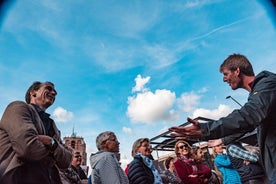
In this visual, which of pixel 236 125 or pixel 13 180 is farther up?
pixel 236 125

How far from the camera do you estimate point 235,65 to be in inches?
91.5

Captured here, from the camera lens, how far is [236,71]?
231cm

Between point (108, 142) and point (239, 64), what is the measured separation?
2434 mm

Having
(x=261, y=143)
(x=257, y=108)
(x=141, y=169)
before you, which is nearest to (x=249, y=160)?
(x=141, y=169)

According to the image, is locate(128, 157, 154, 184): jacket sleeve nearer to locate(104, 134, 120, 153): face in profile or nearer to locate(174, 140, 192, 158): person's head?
locate(104, 134, 120, 153): face in profile

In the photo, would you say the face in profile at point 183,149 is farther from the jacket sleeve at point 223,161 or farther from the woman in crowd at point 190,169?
the jacket sleeve at point 223,161

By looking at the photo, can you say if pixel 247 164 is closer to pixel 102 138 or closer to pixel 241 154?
pixel 241 154

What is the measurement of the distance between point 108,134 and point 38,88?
1.78m

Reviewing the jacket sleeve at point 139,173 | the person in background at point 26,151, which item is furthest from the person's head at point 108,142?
the person in background at point 26,151

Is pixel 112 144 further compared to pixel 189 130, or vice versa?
pixel 112 144

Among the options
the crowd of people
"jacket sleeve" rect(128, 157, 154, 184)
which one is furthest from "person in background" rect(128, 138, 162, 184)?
the crowd of people

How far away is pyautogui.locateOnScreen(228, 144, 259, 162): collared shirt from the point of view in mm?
4188

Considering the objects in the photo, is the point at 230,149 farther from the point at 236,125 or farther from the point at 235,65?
the point at 236,125

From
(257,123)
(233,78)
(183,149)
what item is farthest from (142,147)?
(257,123)
